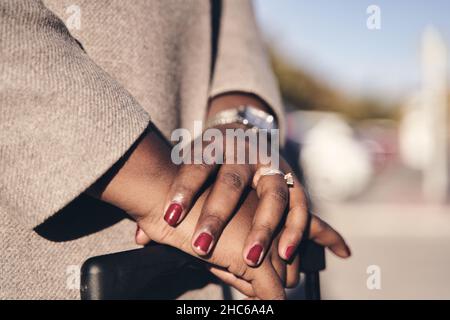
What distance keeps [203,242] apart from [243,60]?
77 cm

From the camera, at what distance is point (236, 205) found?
90cm

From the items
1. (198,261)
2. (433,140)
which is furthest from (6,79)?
(433,140)

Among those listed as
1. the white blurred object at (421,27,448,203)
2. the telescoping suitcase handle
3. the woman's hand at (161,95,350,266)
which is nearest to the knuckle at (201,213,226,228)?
the woman's hand at (161,95,350,266)

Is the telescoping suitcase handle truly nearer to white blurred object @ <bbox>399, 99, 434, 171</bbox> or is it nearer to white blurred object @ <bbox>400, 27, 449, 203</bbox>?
white blurred object @ <bbox>400, 27, 449, 203</bbox>

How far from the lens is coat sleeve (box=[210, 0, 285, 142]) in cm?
142

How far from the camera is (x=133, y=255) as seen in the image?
2.96ft

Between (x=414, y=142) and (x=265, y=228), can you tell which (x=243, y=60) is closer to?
(x=265, y=228)

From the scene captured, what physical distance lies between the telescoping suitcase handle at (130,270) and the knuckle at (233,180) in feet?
0.54

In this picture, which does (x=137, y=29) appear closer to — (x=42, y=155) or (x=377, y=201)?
(x=42, y=155)

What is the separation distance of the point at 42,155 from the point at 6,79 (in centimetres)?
14

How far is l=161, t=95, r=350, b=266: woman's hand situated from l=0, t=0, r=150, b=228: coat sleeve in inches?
5.2

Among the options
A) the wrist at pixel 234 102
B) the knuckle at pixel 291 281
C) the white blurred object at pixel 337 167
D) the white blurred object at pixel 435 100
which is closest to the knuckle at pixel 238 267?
the knuckle at pixel 291 281

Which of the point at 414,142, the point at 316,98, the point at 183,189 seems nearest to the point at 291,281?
the point at 183,189

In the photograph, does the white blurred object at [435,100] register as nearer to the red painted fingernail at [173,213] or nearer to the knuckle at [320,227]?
the knuckle at [320,227]
